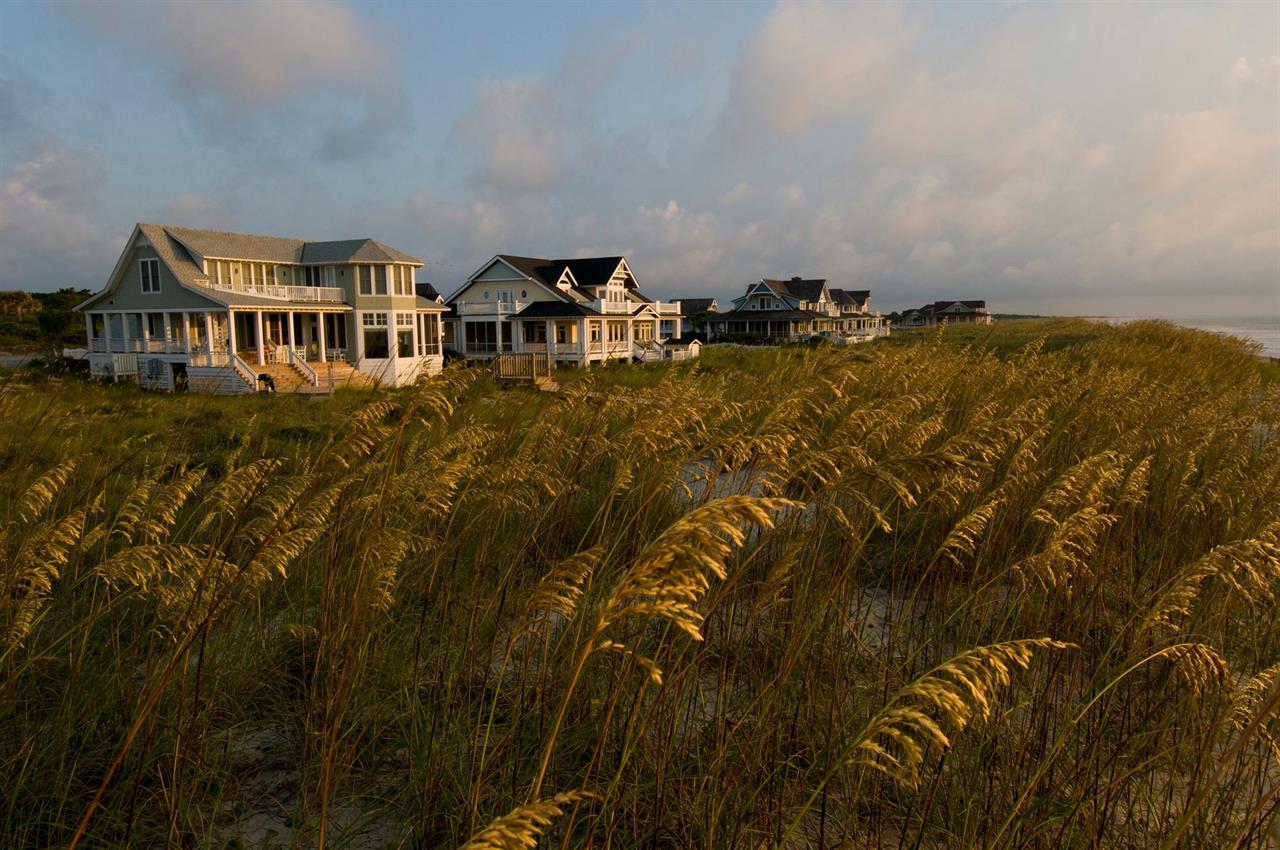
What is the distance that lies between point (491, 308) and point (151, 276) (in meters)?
20.0

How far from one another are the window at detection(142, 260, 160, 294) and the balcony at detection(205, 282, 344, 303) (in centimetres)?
202

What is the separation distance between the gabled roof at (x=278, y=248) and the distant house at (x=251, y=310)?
0.07 metres

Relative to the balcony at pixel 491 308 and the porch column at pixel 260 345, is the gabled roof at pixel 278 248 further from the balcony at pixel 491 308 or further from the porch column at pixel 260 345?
the balcony at pixel 491 308

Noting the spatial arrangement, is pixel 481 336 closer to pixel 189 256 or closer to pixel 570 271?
pixel 570 271

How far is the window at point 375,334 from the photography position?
37875 mm

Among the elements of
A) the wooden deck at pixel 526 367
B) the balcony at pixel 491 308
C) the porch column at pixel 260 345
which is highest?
the balcony at pixel 491 308

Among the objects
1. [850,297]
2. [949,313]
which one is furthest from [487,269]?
[949,313]

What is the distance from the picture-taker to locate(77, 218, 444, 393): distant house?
31719 millimetres

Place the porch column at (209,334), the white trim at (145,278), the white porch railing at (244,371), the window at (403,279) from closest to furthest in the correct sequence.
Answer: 1. the white porch railing at (244,371)
2. the porch column at (209,334)
3. the white trim at (145,278)
4. the window at (403,279)

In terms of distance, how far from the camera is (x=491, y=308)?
48.9 metres

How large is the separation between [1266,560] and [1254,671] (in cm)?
123

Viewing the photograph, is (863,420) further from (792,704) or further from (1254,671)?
(1254,671)

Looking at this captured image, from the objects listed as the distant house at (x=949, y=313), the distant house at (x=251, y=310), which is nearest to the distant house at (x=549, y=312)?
the distant house at (x=251, y=310)

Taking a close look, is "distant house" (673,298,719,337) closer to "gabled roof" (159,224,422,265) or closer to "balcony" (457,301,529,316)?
"balcony" (457,301,529,316)
